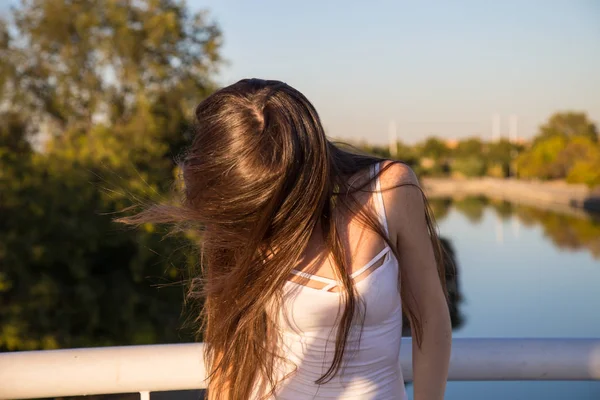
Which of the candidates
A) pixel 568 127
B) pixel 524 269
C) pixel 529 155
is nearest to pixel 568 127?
pixel 568 127

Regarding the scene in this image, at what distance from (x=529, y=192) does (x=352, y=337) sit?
123 feet

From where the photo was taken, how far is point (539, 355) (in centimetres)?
123

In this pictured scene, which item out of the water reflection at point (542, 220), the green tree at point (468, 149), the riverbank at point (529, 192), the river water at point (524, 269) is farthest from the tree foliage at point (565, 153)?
the green tree at point (468, 149)

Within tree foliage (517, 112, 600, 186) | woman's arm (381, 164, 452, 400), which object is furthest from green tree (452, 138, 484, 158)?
woman's arm (381, 164, 452, 400)

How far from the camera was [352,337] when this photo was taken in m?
1.04

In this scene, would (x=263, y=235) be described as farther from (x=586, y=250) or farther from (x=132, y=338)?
(x=586, y=250)

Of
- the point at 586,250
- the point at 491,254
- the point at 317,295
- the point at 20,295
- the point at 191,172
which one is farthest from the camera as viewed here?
the point at 491,254

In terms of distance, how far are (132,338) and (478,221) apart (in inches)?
1094

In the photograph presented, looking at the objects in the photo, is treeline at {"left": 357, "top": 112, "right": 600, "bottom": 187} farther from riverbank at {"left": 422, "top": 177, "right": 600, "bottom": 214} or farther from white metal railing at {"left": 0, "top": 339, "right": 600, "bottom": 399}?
white metal railing at {"left": 0, "top": 339, "right": 600, "bottom": 399}

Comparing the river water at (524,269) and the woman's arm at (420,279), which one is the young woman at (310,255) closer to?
the woman's arm at (420,279)

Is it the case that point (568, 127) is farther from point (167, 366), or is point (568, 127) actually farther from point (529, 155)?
point (167, 366)

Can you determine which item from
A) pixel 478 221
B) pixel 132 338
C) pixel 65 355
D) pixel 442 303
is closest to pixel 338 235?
pixel 442 303

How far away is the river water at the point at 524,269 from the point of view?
21.5 meters

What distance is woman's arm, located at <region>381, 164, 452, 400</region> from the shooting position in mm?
1041
